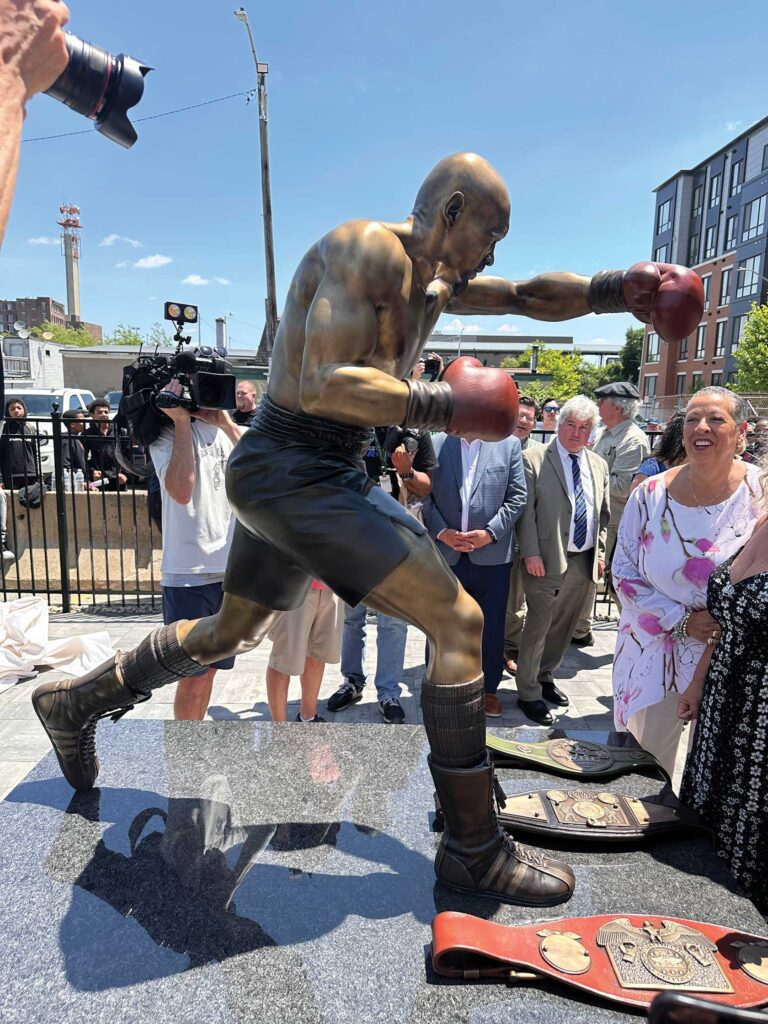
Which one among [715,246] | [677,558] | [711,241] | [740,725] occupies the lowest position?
[740,725]

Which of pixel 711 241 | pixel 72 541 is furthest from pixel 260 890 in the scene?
pixel 711 241

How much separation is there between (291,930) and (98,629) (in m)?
5.10

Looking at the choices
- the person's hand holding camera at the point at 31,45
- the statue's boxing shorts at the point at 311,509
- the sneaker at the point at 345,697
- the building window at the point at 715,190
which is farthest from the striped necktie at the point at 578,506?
the building window at the point at 715,190

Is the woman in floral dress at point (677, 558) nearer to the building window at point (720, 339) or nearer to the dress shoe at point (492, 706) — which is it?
the dress shoe at point (492, 706)

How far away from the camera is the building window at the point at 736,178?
4694 cm

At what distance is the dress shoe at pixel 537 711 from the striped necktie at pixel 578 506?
45.6 inches

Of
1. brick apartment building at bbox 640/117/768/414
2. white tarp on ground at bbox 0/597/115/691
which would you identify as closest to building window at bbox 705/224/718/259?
brick apartment building at bbox 640/117/768/414

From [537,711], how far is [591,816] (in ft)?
8.32

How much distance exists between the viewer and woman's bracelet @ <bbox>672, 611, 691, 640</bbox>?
2602 mm

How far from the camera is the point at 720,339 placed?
156 ft

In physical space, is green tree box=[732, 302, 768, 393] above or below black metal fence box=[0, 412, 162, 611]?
above

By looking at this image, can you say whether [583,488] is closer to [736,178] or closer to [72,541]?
[72,541]

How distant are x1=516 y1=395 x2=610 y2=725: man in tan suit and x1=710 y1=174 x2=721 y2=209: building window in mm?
56295

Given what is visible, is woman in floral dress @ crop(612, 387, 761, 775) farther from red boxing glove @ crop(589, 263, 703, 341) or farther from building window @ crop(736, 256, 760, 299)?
building window @ crop(736, 256, 760, 299)
